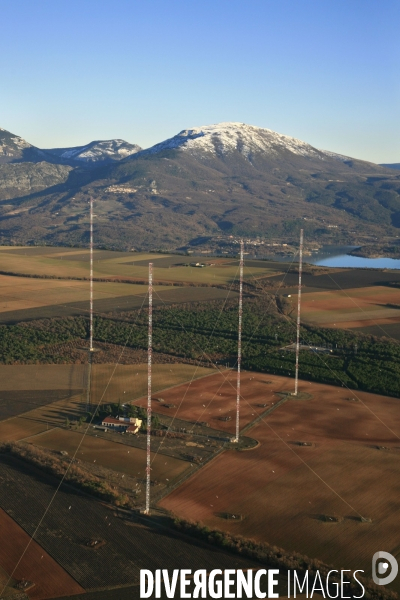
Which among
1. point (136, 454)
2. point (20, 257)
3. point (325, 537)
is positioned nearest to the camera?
point (325, 537)

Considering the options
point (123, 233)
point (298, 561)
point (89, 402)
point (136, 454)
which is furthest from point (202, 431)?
point (123, 233)

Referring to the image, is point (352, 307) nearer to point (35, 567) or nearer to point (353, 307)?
point (353, 307)

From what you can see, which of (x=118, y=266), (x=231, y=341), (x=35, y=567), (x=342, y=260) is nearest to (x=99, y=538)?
(x=35, y=567)

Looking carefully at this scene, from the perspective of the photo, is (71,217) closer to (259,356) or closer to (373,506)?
(259,356)

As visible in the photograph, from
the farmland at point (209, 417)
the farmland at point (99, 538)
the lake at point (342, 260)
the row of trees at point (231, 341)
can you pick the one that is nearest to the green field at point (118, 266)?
the farmland at point (209, 417)

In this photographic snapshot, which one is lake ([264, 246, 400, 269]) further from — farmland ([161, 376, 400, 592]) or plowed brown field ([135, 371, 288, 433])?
farmland ([161, 376, 400, 592])
